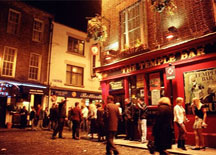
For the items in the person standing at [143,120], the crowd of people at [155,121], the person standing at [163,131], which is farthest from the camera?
the person standing at [143,120]

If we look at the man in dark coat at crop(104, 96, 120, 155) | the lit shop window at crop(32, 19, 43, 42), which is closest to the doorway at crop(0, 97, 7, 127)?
the lit shop window at crop(32, 19, 43, 42)

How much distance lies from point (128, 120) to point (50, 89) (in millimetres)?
11959

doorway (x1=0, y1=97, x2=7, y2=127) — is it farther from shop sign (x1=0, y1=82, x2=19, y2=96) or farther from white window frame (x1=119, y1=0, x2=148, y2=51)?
white window frame (x1=119, y1=0, x2=148, y2=51)

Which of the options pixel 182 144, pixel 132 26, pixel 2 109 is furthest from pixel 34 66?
pixel 182 144

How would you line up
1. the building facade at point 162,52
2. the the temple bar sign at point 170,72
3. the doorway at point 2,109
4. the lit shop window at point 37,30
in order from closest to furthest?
the building facade at point 162,52 < the the temple bar sign at point 170,72 < the doorway at point 2,109 < the lit shop window at point 37,30

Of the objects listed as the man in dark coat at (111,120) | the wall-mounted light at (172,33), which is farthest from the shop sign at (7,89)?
the wall-mounted light at (172,33)

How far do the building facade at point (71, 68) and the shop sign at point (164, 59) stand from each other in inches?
419

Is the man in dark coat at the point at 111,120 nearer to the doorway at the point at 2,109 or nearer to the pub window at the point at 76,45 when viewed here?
the doorway at the point at 2,109

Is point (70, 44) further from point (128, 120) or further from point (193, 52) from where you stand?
point (193, 52)

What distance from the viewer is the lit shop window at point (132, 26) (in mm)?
11320

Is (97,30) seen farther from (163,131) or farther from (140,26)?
(163,131)

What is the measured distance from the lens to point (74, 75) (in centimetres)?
2217

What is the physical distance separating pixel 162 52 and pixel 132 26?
360 centimetres

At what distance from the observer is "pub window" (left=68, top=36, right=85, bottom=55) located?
22306 millimetres
